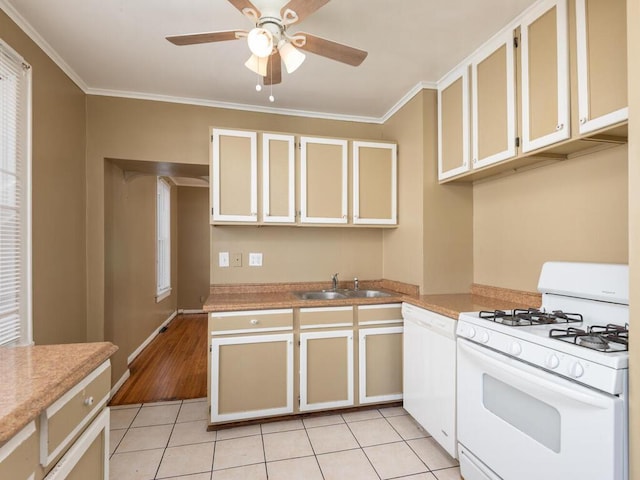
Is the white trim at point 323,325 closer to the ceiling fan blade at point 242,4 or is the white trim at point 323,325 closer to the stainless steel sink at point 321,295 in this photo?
the stainless steel sink at point 321,295

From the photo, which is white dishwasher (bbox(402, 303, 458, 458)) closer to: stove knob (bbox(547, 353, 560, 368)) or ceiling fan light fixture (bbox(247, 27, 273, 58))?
stove knob (bbox(547, 353, 560, 368))

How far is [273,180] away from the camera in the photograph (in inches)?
109

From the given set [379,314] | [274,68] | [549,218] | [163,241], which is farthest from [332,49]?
[163,241]

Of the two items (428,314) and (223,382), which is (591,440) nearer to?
(428,314)

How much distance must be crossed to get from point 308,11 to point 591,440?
197cm

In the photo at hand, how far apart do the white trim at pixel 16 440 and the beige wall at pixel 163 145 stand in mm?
2106

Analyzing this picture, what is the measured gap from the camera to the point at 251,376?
240cm

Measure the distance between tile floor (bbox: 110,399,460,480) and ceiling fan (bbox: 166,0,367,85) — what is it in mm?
2207

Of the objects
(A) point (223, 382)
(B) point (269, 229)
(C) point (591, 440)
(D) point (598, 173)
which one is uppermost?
(D) point (598, 173)

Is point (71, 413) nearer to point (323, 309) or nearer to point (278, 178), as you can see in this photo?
point (323, 309)

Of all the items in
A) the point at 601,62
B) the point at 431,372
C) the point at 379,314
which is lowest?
the point at 431,372

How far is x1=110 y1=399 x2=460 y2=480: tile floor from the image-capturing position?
1.93 metres

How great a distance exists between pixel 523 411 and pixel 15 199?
2.73m

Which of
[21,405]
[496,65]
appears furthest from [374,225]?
[21,405]
